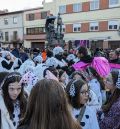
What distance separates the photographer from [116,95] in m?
3.69

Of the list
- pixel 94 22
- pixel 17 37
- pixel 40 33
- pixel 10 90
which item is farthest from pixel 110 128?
pixel 17 37

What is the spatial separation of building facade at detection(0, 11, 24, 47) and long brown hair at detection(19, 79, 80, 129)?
4537cm

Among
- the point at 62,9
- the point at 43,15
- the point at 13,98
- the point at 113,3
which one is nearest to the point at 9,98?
the point at 13,98

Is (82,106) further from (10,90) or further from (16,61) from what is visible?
(16,61)

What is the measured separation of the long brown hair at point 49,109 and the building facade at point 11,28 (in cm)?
4537

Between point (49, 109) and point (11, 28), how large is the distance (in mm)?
49986

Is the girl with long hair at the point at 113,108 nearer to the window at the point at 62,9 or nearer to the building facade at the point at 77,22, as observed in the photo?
the building facade at the point at 77,22

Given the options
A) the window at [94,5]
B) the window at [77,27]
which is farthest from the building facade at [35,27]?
the window at [94,5]

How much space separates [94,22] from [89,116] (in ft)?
118

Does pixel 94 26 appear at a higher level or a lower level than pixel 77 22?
lower

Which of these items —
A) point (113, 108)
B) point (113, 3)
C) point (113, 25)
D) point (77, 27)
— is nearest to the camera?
point (113, 108)

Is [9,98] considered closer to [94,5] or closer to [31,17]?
[94,5]

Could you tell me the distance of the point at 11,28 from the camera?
51.5 meters

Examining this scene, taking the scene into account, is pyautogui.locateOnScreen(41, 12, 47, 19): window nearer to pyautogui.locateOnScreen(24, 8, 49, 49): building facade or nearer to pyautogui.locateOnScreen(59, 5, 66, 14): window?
pyautogui.locateOnScreen(24, 8, 49, 49): building facade
